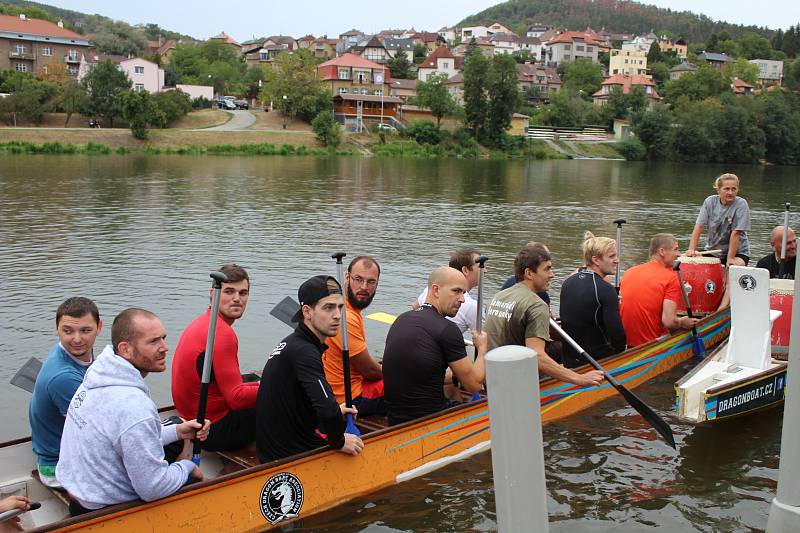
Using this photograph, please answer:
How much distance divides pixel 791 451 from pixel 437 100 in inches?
3275

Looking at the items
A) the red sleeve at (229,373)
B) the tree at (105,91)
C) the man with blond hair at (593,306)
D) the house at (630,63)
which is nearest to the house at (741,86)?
the house at (630,63)

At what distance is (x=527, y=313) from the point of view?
25.9 ft

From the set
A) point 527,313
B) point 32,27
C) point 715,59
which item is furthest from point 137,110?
point 715,59

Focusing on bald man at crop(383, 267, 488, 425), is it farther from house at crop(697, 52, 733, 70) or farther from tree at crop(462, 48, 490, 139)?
house at crop(697, 52, 733, 70)

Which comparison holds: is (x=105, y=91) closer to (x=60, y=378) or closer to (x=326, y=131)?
(x=326, y=131)

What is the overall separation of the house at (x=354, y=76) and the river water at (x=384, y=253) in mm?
51352

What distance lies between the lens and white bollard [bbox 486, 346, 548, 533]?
328 cm

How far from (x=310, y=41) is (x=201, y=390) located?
189265 mm

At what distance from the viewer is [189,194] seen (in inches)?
1293

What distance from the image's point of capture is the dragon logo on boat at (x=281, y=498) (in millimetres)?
6262

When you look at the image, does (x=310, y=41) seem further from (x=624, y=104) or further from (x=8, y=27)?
(x=624, y=104)

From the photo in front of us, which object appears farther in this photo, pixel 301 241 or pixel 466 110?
pixel 466 110

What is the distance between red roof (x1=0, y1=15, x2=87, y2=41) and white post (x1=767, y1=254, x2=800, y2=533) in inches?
4466

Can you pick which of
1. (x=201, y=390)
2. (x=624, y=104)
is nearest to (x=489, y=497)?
(x=201, y=390)
